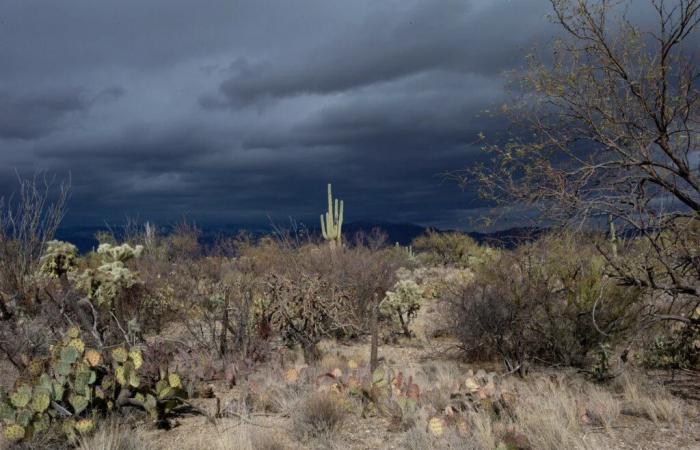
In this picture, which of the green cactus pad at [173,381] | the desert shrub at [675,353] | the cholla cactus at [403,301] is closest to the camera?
the green cactus pad at [173,381]

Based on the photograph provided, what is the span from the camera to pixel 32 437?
5766mm

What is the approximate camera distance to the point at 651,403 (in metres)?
6.46

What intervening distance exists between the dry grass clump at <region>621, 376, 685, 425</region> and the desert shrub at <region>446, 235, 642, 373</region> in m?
1.40

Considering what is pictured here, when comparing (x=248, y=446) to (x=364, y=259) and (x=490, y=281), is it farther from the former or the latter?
(x=364, y=259)

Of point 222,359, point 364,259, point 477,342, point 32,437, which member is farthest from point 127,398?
point 364,259

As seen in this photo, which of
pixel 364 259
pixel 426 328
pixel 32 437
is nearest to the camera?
pixel 32 437

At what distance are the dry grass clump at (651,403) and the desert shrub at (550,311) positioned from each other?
1399mm

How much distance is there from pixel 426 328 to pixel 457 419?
759cm

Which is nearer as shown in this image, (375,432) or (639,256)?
(375,432)

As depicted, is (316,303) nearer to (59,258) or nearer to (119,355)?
(119,355)

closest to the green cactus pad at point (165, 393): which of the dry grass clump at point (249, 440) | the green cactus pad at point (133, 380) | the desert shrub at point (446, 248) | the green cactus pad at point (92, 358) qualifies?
the green cactus pad at point (133, 380)

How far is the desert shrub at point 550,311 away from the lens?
890 cm

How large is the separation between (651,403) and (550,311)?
2.58m

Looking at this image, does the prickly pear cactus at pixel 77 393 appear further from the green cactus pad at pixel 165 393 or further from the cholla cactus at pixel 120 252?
the cholla cactus at pixel 120 252
